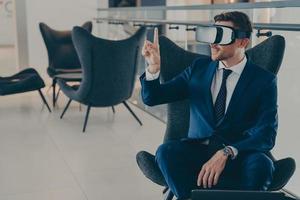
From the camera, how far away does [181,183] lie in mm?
1918

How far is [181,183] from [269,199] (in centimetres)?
46

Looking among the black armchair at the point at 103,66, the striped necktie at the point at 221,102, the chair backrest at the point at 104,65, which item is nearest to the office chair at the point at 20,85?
the black armchair at the point at 103,66

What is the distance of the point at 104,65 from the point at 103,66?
0.04ft

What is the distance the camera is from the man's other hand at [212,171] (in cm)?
184

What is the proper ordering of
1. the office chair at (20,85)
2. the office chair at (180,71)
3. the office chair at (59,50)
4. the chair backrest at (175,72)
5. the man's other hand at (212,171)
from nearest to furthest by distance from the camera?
the man's other hand at (212,171), the office chair at (180,71), the chair backrest at (175,72), the office chair at (20,85), the office chair at (59,50)

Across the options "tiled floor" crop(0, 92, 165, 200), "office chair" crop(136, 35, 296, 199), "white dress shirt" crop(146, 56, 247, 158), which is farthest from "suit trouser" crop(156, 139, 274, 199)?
"tiled floor" crop(0, 92, 165, 200)

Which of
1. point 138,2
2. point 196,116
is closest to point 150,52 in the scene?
point 196,116

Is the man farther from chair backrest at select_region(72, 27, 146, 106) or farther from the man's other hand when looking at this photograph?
chair backrest at select_region(72, 27, 146, 106)

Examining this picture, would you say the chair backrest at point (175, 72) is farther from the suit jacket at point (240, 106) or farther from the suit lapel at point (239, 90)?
the suit lapel at point (239, 90)

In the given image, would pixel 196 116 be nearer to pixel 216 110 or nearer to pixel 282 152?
pixel 216 110

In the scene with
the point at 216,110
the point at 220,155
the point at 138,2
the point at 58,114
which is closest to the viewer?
the point at 220,155

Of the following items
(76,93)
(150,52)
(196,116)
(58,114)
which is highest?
(150,52)

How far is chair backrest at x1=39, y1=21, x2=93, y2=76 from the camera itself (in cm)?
595

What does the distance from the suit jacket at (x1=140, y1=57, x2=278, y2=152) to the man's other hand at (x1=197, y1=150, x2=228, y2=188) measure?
93 mm
